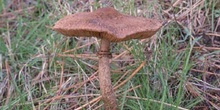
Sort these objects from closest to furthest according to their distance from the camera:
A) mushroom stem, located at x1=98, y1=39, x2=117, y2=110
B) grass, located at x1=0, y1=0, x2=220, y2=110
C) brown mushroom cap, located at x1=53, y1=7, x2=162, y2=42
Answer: brown mushroom cap, located at x1=53, y1=7, x2=162, y2=42, mushroom stem, located at x1=98, y1=39, x2=117, y2=110, grass, located at x1=0, y1=0, x2=220, y2=110

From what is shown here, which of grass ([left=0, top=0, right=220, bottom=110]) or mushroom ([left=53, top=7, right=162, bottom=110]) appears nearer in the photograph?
mushroom ([left=53, top=7, right=162, bottom=110])

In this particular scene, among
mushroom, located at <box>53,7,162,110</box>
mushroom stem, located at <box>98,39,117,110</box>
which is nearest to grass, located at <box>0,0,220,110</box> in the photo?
mushroom stem, located at <box>98,39,117,110</box>

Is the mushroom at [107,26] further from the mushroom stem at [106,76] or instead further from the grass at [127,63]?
the grass at [127,63]

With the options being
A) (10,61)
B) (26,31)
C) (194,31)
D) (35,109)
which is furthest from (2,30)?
(194,31)

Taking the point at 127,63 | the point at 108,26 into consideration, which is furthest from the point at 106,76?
the point at 127,63

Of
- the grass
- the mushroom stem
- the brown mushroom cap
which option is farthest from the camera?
the grass

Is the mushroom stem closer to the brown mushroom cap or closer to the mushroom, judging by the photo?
the mushroom

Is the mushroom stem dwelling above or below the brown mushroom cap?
below
